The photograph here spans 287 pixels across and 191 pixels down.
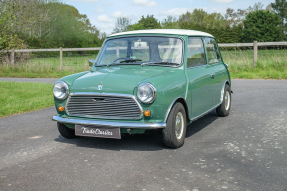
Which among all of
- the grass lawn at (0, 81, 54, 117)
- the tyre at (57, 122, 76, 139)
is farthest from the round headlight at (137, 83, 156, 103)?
Answer: the grass lawn at (0, 81, 54, 117)

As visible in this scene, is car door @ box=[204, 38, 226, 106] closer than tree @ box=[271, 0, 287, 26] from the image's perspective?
Yes

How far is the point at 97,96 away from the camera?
4.67 m

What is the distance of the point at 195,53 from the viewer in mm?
5910

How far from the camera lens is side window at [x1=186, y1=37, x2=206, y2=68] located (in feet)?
18.5

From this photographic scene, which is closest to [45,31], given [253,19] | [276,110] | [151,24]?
[151,24]

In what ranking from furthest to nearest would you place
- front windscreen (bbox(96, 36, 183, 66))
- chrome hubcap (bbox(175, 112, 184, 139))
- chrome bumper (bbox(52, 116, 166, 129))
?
front windscreen (bbox(96, 36, 183, 66)) < chrome hubcap (bbox(175, 112, 184, 139)) < chrome bumper (bbox(52, 116, 166, 129))

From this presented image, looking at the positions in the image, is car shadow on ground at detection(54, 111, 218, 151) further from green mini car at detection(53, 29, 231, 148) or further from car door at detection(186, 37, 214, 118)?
car door at detection(186, 37, 214, 118)

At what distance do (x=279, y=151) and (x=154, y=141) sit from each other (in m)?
1.81

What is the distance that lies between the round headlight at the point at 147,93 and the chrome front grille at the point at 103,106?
9 cm

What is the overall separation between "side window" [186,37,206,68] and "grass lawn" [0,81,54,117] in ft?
14.9

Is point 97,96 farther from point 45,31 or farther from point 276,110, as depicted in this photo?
point 45,31

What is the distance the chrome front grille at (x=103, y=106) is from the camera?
452cm

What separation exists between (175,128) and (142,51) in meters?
1.55

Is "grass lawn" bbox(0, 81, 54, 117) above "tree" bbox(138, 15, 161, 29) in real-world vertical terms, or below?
below
